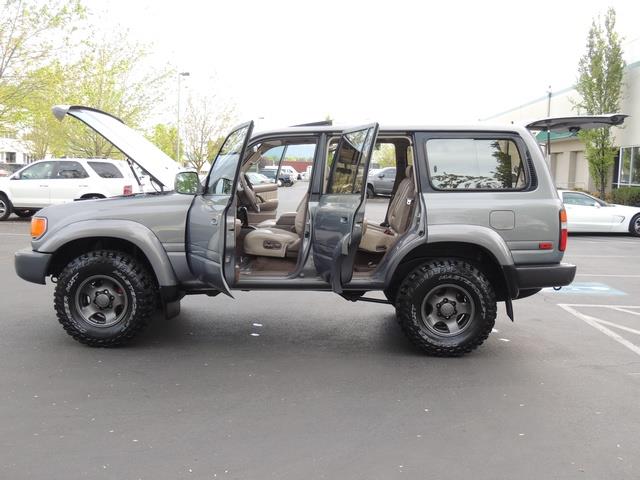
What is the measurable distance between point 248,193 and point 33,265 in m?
2.09

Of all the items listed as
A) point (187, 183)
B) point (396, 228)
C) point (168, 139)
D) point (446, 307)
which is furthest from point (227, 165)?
point (168, 139)

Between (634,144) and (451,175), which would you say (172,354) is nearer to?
(451,175)

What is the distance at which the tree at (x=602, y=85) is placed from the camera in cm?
2712

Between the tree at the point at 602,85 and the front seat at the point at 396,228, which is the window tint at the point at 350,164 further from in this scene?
the tree at the point at 602,85

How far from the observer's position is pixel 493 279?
5930mm

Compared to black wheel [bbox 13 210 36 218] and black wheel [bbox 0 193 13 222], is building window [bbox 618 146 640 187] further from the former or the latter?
black wheel [bbox 0 193 13 222]

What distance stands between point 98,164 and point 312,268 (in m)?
13.2

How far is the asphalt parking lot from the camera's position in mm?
Result: 3596

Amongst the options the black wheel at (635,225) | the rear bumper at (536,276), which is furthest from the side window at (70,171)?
the black wheel at (635,225)

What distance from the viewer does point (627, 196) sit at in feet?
79.3

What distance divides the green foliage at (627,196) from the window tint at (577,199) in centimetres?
754

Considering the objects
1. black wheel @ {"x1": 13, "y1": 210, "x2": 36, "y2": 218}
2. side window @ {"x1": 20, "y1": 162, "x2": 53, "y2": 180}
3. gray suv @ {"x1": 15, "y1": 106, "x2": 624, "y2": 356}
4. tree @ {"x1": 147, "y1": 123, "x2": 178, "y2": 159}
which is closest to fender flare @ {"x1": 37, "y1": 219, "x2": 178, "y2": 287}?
gray suv @ {"x1": 15, "y1": 106, "x2": 624, "y2": 356}

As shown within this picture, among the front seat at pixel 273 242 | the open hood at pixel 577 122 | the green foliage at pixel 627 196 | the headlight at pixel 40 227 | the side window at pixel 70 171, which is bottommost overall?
the green foliage at pixel 627 196

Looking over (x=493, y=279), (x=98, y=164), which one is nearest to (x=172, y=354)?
(x=493, y=279)
